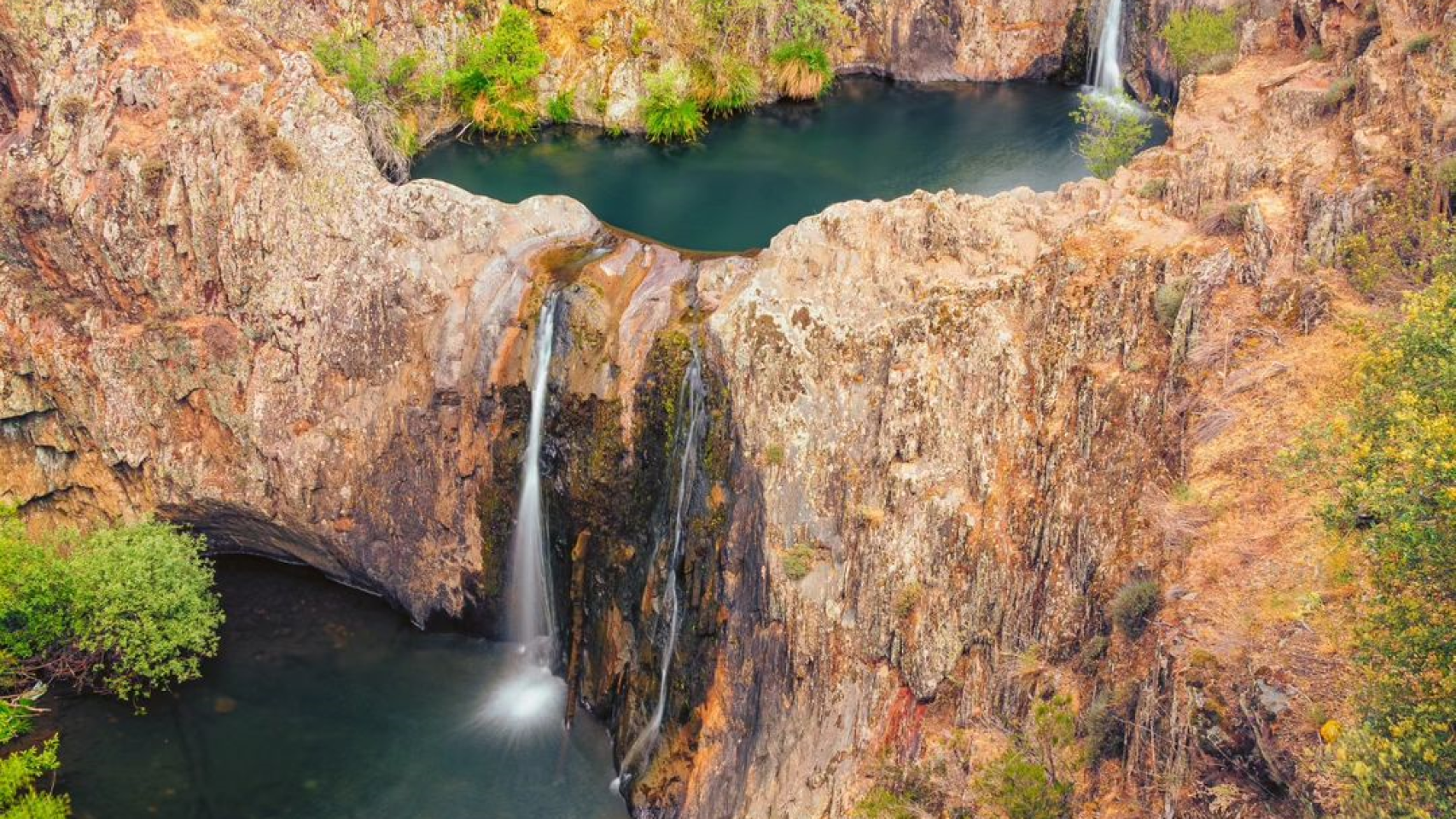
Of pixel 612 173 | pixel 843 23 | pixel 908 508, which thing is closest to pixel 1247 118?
pixel 908 508

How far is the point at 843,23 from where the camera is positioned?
58.6 m

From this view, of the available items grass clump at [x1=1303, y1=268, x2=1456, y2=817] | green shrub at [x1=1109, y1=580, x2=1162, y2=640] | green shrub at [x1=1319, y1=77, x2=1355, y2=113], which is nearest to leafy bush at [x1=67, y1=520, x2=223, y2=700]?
green shrub at [x1=1109, y1=580, x2=1162, y2=640]

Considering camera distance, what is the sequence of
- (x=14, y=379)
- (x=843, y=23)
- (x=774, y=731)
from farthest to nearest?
1. (x=843, y=23)
2. (x=14, y=379)
3. (x=774, y=731)

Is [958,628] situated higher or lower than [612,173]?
lower

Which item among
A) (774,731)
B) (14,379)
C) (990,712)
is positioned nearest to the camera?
(990,712)

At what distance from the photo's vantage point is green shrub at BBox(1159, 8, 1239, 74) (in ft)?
129

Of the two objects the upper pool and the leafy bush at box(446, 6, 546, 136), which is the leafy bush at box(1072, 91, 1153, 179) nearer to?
the upper pool

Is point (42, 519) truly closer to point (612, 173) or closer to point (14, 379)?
point (14, 379)

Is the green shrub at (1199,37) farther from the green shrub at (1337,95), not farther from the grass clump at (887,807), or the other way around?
the grass clump at (887,807)

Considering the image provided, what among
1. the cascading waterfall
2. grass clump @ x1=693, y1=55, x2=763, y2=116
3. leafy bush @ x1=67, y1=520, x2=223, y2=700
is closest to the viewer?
the cascading waterfall


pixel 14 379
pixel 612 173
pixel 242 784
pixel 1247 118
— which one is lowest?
pixel 242 784

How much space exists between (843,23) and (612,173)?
15.5 metres

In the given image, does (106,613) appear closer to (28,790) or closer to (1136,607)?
(28,790)

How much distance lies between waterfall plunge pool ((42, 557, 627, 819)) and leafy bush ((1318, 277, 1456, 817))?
19608 millimetres
